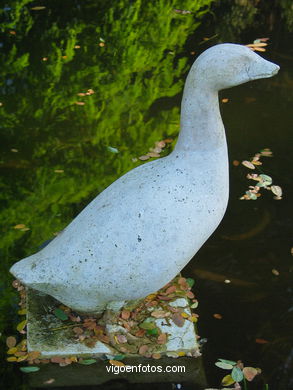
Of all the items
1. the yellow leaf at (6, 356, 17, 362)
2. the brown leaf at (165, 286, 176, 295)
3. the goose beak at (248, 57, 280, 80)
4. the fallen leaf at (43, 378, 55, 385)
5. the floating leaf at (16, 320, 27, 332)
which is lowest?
the fallen leaf at (43, 378, 55, 385)

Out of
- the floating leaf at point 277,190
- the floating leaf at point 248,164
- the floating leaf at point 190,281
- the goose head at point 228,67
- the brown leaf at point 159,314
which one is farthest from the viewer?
the floating leaf at point 248,164

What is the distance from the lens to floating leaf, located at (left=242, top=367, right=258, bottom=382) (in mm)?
3260

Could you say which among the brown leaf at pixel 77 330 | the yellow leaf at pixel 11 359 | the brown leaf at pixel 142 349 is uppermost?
the brown leaf at pixel 77 330

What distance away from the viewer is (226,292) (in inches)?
151

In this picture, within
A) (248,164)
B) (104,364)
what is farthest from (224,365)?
(248,164)

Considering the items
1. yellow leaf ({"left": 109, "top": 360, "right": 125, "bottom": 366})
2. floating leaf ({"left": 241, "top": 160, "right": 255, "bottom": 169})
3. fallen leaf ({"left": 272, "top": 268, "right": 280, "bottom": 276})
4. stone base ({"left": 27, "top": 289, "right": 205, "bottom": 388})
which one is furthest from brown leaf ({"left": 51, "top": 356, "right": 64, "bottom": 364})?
floating leaf ({"left": 241, "top": 160, "right": 255, "bottom": 169})

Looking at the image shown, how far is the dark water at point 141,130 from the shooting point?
12.2ft

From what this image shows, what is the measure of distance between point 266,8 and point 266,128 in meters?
2.84

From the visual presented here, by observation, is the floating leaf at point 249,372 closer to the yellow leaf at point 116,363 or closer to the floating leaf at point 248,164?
the yellow leaf at point 116,363

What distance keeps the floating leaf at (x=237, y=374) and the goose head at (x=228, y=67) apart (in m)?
1.58

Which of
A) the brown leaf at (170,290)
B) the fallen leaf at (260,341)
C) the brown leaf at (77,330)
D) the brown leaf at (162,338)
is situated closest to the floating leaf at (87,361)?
the brown leaf at (77,330)

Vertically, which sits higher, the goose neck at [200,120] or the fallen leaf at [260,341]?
the goose neck at [200,120]

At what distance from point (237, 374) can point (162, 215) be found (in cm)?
107

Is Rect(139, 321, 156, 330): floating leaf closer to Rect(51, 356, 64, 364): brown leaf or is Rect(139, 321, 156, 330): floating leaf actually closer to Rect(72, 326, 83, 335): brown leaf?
Rect(72, 326, 83, 335): brown leaf
